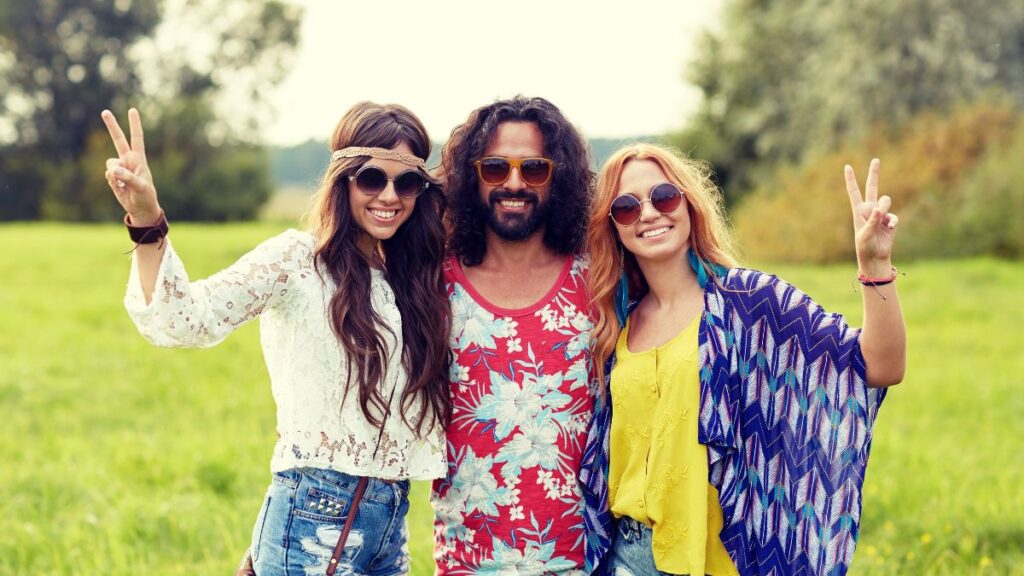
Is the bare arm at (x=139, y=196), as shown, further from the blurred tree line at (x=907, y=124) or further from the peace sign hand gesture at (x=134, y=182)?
the blurred tree line at (x=907, y=124)

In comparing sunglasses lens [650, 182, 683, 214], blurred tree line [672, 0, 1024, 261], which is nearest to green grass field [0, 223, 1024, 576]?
sunglasses lens [650, 182, 683, 214]

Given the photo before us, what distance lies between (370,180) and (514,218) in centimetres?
66

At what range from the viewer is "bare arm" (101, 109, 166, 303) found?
2.80 metres

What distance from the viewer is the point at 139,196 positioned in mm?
2826

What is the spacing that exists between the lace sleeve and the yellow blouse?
1.12 m

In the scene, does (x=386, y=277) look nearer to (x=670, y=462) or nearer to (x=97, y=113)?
(x=670, y=462)

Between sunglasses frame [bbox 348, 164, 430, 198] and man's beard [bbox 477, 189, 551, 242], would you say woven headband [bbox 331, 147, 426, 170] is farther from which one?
man's beard [bbox 477, 189, 551, 242]

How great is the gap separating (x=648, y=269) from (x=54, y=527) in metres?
3.67

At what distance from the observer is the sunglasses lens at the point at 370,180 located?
333 cm

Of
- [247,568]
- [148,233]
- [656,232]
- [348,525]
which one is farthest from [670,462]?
[148,233]

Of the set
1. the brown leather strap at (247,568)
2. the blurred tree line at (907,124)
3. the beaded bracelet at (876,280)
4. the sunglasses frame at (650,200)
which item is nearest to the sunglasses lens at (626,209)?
the sunglasses frame at (650,200)

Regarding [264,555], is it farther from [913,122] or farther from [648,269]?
[913,122]

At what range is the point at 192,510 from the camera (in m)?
5.56

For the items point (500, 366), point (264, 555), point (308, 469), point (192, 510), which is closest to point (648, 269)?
point (500, 366)
